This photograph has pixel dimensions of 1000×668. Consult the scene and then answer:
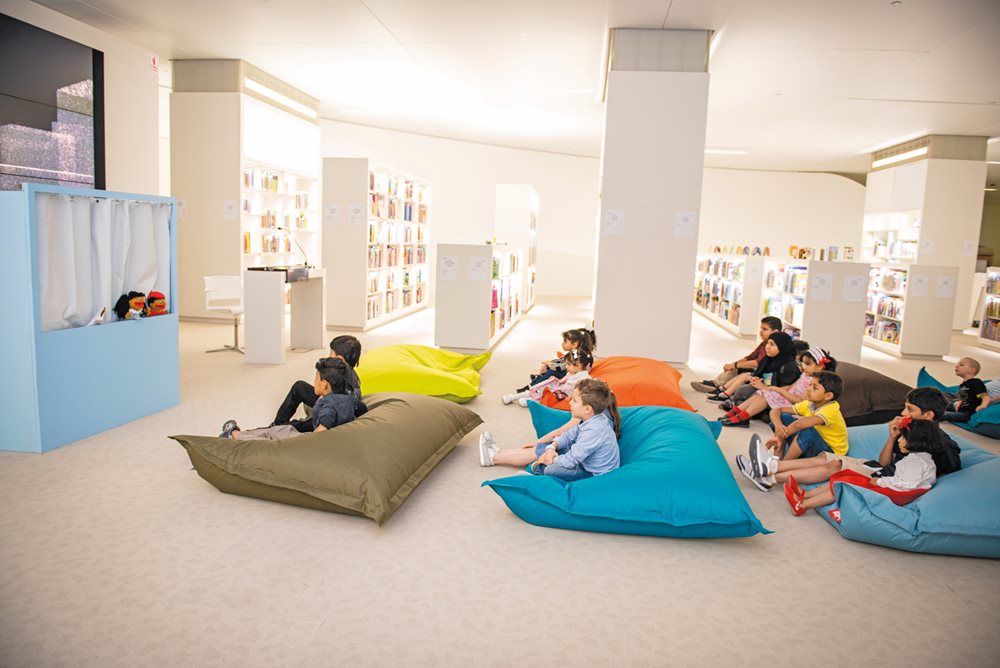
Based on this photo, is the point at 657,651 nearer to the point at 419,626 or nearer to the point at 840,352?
the point at 419,626

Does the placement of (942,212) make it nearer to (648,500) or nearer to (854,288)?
(854,288)

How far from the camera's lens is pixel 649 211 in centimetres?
779

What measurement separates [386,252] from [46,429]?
275 inches

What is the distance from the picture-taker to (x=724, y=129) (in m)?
13.3

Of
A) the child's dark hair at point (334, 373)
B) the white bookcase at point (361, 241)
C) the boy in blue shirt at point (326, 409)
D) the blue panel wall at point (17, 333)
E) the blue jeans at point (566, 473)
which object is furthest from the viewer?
the white bookcase at point (361, 241)

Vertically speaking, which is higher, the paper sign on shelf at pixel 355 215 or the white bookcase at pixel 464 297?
the paper sign on shelf at pixel 355 215

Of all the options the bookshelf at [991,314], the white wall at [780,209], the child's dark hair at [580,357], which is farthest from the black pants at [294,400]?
the white wall at [780,209]

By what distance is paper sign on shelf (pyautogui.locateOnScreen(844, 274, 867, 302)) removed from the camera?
840 cm

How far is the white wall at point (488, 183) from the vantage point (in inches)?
610

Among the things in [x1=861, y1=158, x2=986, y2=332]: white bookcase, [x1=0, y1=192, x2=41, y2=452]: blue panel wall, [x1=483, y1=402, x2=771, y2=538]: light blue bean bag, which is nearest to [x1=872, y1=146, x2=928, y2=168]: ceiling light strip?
[x1=861, y1=158, x2=986, y2=332]: white bookcase

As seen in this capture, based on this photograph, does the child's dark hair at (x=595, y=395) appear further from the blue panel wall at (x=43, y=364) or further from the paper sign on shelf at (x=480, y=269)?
the paper sign on shelf at (x=480, y=269)

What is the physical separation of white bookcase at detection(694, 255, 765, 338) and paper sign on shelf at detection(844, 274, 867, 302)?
2.70 m

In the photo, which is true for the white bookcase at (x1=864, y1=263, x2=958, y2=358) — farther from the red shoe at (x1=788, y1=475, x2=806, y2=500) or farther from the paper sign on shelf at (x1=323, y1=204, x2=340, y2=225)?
the paper sign on shelf at (x1=323, y1=204, x2=340, y2=225)

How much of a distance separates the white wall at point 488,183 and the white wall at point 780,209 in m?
3.57
